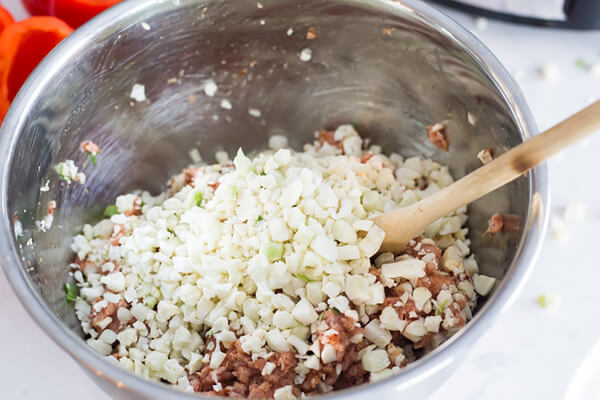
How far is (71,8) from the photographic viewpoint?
1.41 metres

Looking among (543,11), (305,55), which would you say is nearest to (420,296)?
(305,55)

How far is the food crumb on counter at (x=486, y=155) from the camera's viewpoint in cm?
108

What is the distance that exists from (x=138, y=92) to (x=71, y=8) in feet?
1.20

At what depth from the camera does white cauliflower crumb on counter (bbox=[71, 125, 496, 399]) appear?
Answer: 3.07 ft

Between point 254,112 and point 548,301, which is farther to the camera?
point 254,112

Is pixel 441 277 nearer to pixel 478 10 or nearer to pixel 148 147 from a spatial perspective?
pixel 148 147

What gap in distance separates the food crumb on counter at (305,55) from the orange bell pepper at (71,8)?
47 cm

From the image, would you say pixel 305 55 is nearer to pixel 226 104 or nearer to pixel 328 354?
pixel 226 104

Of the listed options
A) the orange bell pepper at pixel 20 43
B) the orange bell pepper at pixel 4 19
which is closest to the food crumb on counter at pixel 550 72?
the orange bell pepper at pixel 20 43

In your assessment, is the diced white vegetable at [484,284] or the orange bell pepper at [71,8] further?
the orange bell pepper at [71,8]

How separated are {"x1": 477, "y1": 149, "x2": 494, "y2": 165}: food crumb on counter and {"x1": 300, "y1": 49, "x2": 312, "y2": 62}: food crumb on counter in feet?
1.27

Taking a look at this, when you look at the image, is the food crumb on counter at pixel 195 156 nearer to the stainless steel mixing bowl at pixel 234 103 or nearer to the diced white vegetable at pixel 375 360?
the stainless steel mixing bowl at pixel 234 103

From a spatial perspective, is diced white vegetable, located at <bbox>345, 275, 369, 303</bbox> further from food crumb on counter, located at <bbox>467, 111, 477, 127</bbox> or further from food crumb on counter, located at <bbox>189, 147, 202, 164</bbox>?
food crumb on counter, located at <bbox>189, 147, 202, 164</bbox>

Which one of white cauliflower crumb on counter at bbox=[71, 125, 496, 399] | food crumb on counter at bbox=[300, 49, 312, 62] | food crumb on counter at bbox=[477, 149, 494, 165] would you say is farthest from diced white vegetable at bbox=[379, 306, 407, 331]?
food crumb on counter at bbox=[300, 49, 312, 62]
